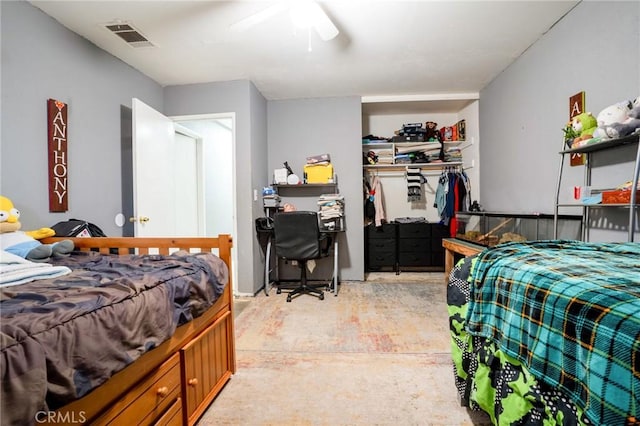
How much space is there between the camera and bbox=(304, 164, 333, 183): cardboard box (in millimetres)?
3414

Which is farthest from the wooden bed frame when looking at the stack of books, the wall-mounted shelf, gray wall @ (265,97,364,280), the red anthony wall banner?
gray wall @ (265,97,364,280)

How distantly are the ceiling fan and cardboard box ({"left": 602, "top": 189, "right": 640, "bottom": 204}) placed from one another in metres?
1.97

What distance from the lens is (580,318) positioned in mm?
619

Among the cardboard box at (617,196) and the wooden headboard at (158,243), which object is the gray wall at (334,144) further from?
the cardboard box at (617,196)

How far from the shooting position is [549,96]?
7.45 ft

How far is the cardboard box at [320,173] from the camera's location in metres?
3.41

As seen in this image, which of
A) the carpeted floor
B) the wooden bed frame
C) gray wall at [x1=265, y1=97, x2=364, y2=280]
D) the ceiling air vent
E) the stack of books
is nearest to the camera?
the wooden bed frame

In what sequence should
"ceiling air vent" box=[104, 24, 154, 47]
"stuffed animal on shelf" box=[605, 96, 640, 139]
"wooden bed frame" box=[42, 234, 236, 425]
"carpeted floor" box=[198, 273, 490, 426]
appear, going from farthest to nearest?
"ceiling air vent" box=[104, 24, 154, 47] → "stuffed animal on shelf" box=[605, 96, 640, 139] → "carpeted floor" box=[198, 273, 490, 426] → "wooden bed frame" box=[42, 234, 236, 425]

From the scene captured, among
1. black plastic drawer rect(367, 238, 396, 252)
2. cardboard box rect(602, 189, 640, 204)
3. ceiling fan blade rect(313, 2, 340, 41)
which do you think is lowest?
black plastic drawer rect(367, 238, 396, 252)

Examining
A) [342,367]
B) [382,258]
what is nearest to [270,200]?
[382,258]

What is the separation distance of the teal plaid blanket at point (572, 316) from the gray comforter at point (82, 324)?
116 centimetres

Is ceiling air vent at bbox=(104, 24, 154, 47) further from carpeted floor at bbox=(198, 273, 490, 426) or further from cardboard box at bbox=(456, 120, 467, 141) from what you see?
cardboard box at bbox=(456, 120, 467, 141)

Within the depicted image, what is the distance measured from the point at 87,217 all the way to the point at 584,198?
359cm

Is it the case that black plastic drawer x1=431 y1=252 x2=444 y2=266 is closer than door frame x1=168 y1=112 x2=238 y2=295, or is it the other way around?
door frame x1=168 y1=112 x2=238 y2=295
